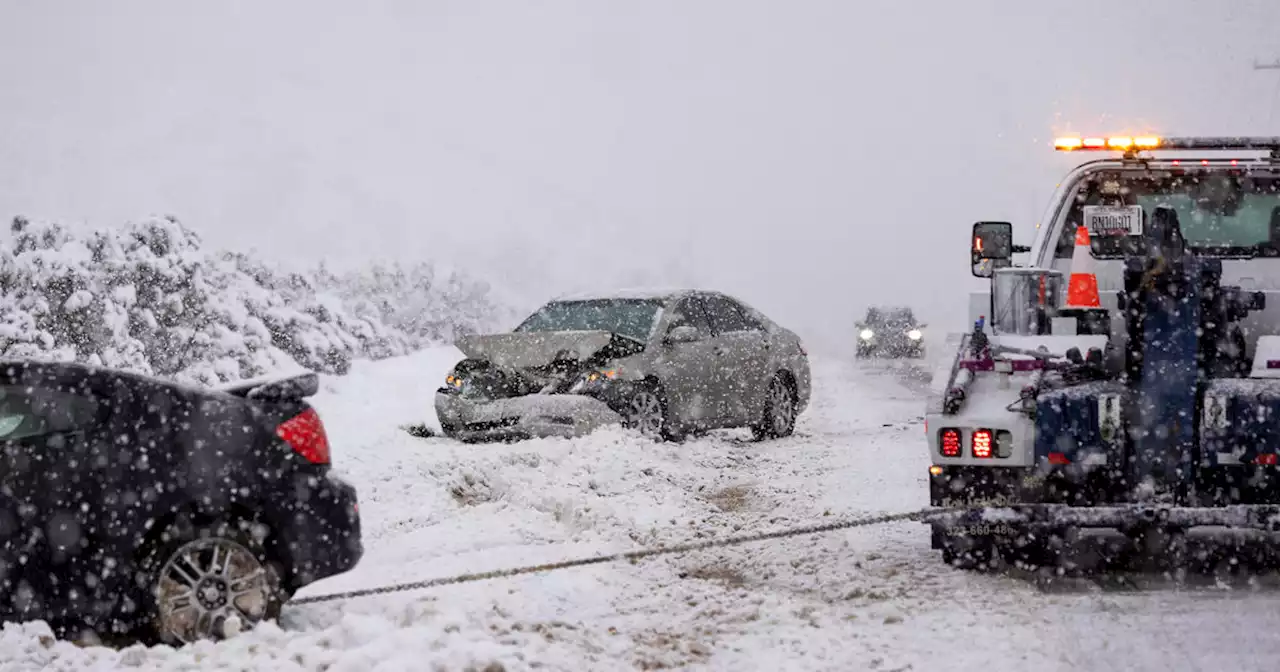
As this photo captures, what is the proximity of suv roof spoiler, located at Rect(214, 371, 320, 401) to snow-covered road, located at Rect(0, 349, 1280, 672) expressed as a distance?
3.30 feet

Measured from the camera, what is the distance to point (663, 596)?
277 inches

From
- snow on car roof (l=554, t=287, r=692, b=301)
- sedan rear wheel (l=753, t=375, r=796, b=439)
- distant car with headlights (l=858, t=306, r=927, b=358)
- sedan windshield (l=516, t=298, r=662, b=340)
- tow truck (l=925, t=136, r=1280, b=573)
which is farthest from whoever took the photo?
distant car with headlights (l=858, t=306, r=927, b=358)

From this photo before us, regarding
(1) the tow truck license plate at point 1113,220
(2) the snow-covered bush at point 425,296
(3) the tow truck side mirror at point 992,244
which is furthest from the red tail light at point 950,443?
(2) the snow-covered bush at point 425,296

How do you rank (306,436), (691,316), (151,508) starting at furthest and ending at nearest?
1. (691,316)
2. (306,436)
3. (151,508)

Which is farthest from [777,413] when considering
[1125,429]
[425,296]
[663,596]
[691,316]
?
[425,296]

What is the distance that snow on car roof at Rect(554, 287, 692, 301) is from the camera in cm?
1342

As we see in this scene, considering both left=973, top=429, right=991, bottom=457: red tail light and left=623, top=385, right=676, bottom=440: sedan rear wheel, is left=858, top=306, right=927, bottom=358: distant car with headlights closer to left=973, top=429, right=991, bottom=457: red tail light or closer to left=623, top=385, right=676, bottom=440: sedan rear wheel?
left=623, top=385, right=676, bottom=440: sedan rear wheel

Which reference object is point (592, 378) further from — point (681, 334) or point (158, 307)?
point (158, 307)

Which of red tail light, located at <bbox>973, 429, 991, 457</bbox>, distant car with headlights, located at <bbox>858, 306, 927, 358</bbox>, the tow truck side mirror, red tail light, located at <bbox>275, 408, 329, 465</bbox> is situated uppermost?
the tow truck side mirror

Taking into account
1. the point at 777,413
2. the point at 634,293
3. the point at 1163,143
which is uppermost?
the point at 1163,143

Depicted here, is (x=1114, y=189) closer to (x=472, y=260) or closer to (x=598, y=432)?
(x=598, y=432)

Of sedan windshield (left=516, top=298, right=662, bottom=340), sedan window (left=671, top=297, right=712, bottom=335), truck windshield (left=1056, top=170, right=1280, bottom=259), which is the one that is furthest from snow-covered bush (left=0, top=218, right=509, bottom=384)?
truck windshield (left=1056, top=170, right=1280, bottom=259)

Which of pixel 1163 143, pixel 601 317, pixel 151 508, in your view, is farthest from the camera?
pixel 601 317

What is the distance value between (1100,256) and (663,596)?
366 centimetres
